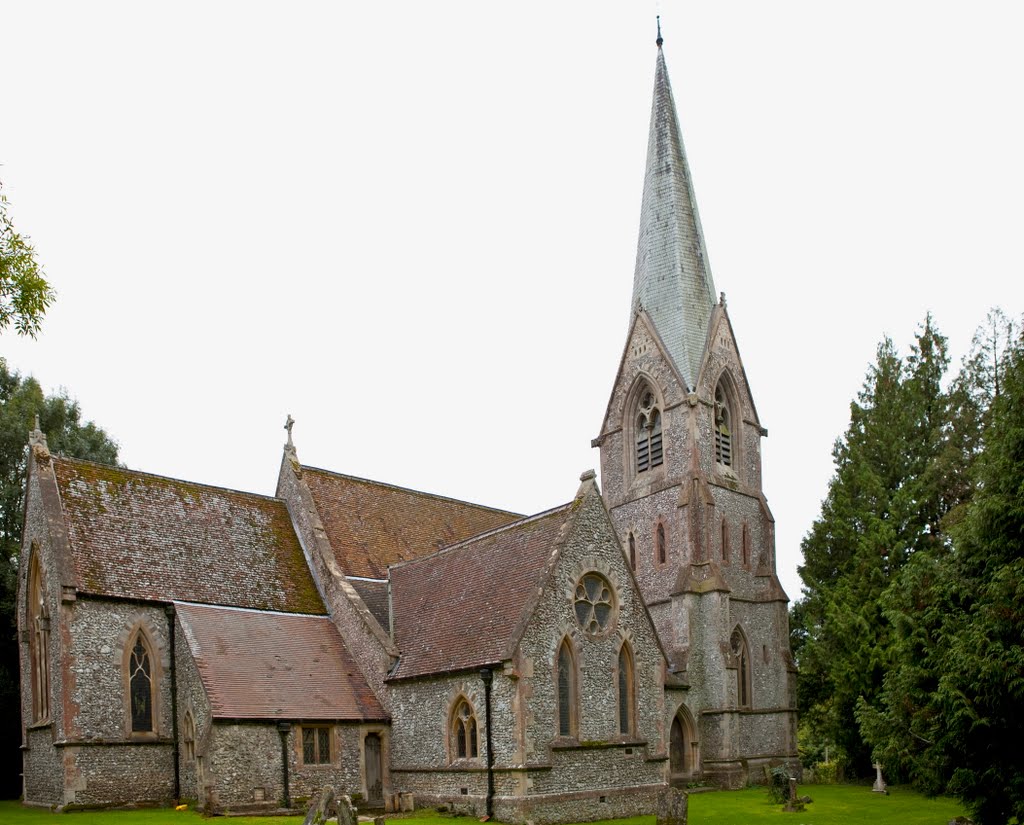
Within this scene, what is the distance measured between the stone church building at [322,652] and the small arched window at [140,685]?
62 mm

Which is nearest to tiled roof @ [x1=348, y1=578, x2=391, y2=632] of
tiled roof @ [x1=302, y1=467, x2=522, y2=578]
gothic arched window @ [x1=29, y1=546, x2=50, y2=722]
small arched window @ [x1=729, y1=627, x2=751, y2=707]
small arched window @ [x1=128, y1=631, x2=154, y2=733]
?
tiled roof @ [x1=302, y1=467, x2=522, y2=578]

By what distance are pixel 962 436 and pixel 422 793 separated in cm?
2971

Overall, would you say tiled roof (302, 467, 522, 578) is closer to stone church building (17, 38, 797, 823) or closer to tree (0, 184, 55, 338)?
stone church building (17, 38, 797, 823)

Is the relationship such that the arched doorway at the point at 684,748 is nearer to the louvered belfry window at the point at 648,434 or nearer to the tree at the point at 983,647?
the louvered belfry window at the point at 648,434

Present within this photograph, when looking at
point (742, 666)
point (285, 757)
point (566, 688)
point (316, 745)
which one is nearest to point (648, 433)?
point (742, 666)

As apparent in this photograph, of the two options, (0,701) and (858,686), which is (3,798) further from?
(858,686)

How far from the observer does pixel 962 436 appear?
45.4 meters

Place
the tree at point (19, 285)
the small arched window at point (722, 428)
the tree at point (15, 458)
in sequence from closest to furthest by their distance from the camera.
Result: the tree at point (19, 285) < the tree at point (15, 458) < the small arched window at point (722, 428)

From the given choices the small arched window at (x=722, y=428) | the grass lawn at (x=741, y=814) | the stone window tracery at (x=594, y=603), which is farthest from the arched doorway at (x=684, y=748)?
the stone window tracery at (x=594, y=603)

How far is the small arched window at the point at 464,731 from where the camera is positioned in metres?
26.6

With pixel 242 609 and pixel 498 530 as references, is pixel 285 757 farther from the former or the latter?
pixel 498 530

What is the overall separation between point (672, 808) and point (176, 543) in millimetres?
17190

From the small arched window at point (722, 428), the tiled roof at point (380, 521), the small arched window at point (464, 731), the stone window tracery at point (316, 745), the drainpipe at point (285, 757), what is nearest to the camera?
the drainpipe at point (285, 757)

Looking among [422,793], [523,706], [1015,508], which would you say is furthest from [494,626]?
[1015,508]
